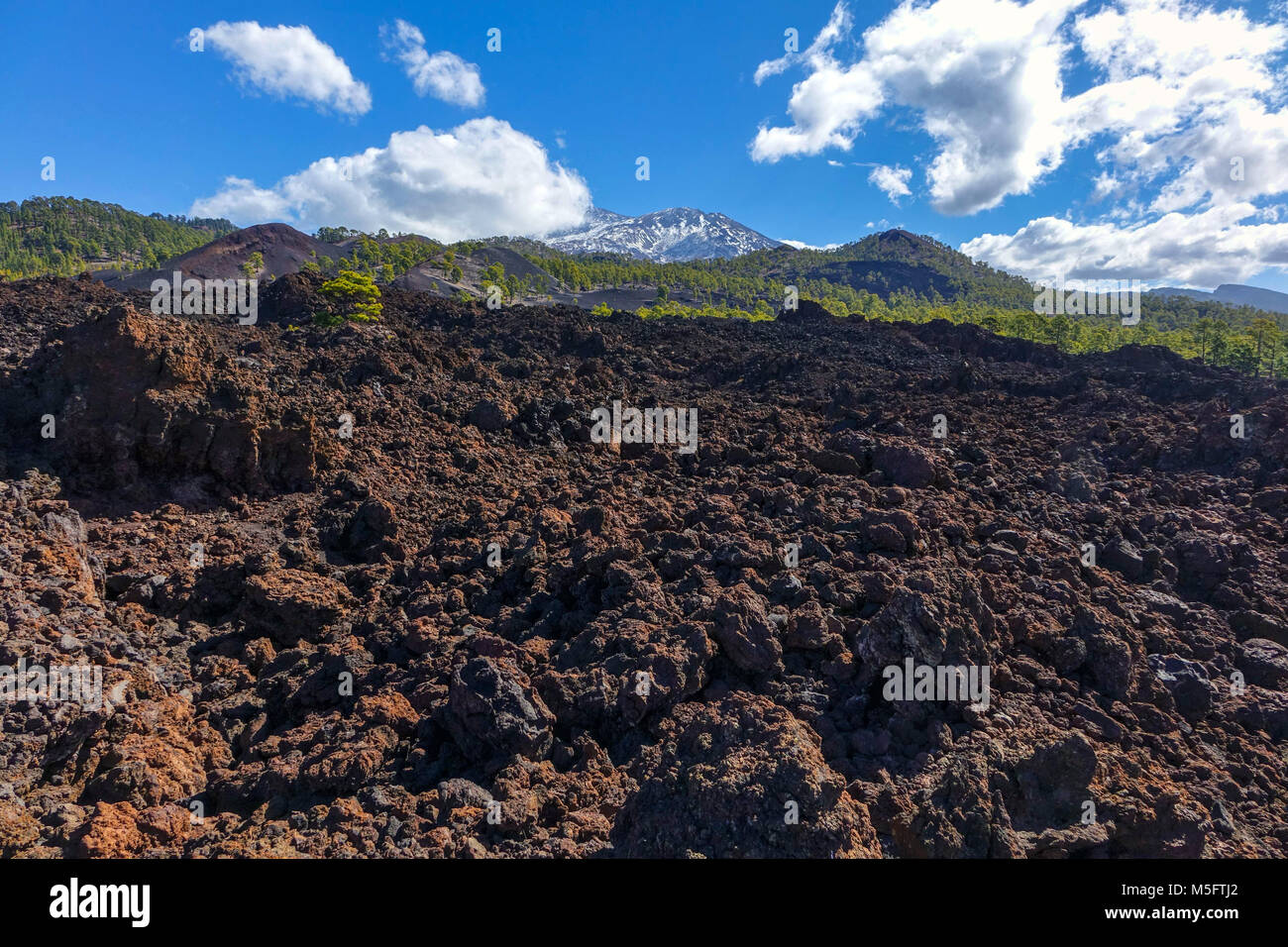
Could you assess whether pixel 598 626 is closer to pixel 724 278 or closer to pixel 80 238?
pixel 724 278

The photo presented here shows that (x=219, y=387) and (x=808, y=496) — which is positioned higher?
(x=219, y=387)

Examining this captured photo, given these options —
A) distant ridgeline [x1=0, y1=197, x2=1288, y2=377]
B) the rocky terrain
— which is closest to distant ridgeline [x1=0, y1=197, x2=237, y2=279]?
distant ridgeline [x1=0, y1=197, x2=1288, y2=377]

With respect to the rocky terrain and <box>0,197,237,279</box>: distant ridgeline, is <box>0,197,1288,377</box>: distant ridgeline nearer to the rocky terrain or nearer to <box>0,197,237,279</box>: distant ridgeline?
<box>0,197,237,279</box>: distant ridgeline

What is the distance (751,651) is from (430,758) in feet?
11.8

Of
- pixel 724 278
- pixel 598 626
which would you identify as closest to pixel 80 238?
pixel 724 278

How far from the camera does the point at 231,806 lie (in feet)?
18.9

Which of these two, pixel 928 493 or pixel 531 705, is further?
pixel 928 493

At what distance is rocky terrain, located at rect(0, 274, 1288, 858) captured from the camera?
538 centimetres

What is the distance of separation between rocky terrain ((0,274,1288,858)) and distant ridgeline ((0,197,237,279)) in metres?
94.7

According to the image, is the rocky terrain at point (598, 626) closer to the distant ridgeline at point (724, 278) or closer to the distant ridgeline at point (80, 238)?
the distant ridgeline at point (724, 278)

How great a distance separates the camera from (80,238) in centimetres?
10675
